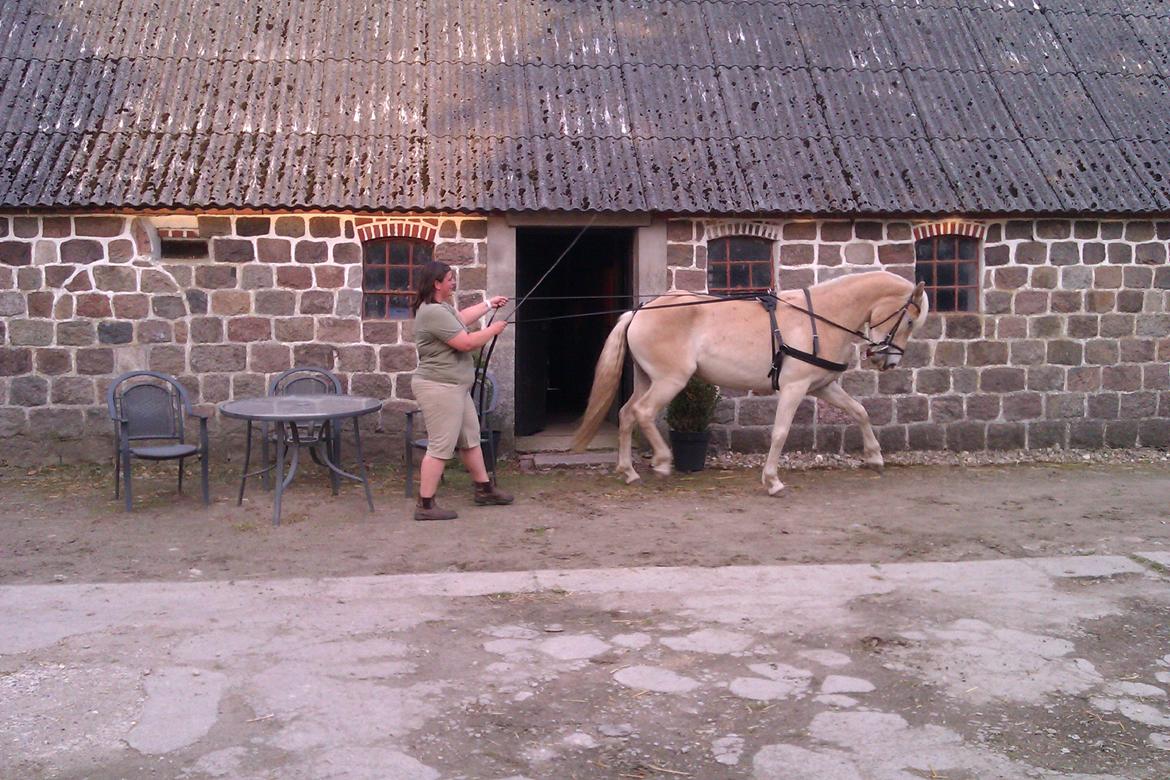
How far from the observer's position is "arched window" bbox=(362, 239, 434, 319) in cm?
1017

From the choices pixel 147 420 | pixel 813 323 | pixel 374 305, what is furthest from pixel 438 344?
pixel 813 323

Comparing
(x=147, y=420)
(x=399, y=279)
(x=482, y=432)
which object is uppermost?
(x=399, y=279)

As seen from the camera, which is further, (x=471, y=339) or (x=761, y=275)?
(x=761, y=275)

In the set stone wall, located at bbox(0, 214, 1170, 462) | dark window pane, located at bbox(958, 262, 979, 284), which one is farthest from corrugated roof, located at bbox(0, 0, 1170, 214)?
dark window pane, located at bbox(958, 262, 979, 284)

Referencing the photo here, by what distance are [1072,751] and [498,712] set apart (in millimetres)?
2300

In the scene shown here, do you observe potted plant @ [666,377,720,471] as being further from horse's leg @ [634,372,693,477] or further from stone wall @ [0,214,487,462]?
stone wall @ [0,214,487,462]

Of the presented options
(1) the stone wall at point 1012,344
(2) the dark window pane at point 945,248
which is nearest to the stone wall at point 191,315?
(1) the stone wall at point 1012,344

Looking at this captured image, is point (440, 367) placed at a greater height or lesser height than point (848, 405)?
greater

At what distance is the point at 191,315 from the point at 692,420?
492 centimetres

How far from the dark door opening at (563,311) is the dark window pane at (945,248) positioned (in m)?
3.21

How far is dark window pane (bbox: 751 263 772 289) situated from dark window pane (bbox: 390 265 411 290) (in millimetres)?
3500

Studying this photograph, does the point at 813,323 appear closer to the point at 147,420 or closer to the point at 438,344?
the point at 438,344

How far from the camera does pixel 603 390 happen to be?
8992mm

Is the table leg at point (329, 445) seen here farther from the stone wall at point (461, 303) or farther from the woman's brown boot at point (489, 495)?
the woman's brown boot at point (489, 495)
